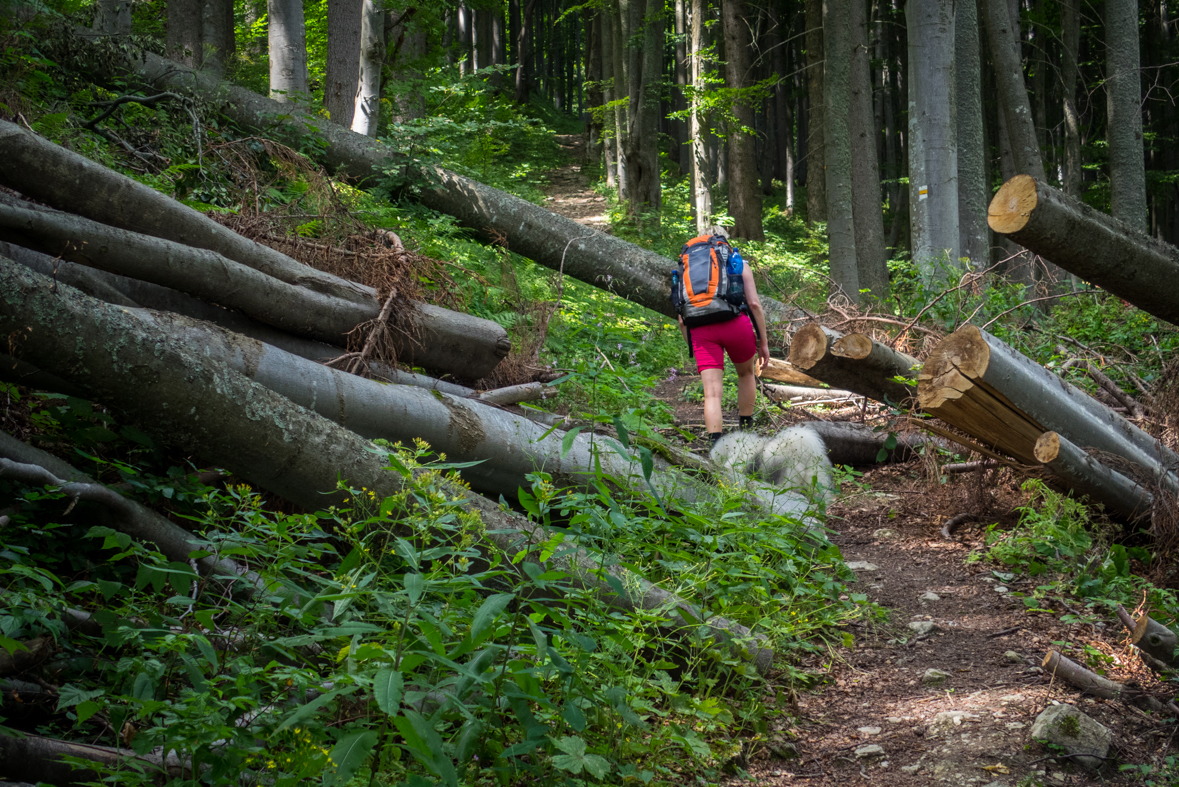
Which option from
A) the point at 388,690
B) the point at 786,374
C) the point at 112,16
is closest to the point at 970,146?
the point at 786,374

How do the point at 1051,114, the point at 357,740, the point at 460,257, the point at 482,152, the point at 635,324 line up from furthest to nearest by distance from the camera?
1. the point at 1051,114
2. the point at 482,152
3. the point at 635,324
4. the point at 460,257
5. the point at 357,740

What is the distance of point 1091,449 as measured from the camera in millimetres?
4352

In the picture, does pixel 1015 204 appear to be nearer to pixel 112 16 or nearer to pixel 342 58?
pixel 342 58

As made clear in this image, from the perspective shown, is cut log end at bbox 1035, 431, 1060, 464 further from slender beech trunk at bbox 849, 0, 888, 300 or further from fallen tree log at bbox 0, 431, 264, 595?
slender beech trunk at bbox 849, 0, 888, 300

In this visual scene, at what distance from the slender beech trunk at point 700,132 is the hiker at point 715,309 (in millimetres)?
7191

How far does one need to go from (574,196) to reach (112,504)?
912 inches

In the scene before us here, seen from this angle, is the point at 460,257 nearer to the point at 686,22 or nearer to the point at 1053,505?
the point at 1053,505

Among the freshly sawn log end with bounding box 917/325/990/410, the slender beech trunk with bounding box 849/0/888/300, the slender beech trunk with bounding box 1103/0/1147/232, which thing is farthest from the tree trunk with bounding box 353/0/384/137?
the slender beech trunk with bounding box 1103/0/1147/232

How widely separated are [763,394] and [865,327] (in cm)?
112

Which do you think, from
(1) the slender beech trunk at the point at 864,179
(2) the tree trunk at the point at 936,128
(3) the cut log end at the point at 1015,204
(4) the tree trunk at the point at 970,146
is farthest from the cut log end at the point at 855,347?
(1) the slender beech trunk at the point at 864,179

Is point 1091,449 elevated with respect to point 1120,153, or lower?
lower

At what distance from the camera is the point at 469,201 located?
943cm

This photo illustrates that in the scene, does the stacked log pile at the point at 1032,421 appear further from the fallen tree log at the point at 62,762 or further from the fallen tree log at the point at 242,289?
the fallen tree log at the point at 62,762

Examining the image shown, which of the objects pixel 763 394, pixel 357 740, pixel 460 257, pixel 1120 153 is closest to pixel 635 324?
pixel 460 257
